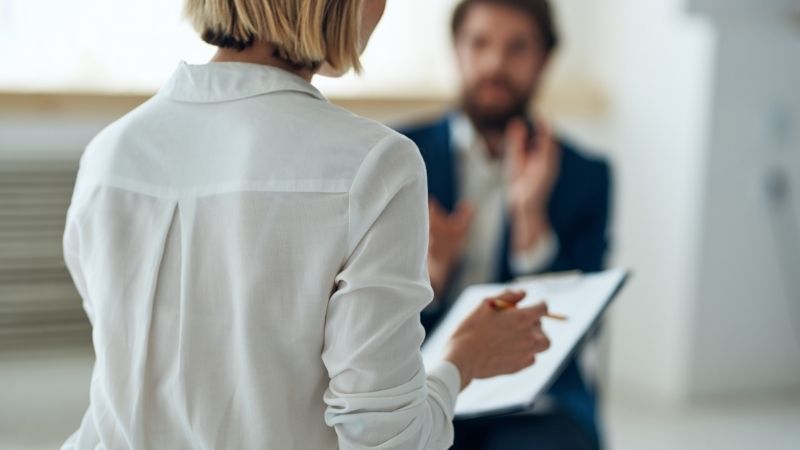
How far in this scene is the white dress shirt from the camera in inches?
74.7

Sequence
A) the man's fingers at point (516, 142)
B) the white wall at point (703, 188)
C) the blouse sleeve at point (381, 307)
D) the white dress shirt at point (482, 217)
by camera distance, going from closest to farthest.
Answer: the blouse sleeve at point (381, 307) < the white dress shirt at point (482, 217) < the man's fingers at point (516, 142) < the white wall at point (703, 188)

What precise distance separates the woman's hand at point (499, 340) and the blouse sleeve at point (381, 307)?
15cm

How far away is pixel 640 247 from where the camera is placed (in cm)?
344

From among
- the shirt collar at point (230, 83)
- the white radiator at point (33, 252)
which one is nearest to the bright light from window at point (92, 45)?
the white radiator at point (33, 252)

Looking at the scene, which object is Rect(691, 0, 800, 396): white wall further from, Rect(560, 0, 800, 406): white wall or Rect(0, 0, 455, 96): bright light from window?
Rect(0, 0, 455, 96): bright light from window

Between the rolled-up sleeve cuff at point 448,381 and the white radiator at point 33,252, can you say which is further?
the white radiator at point 33,252

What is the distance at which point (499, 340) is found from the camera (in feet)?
3.16

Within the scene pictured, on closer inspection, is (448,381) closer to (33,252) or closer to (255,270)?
(255,270)

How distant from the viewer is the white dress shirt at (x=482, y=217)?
1898 mm

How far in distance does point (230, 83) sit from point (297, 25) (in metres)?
0.08

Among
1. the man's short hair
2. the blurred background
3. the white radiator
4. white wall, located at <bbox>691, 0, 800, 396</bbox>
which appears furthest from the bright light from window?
white wall, located at <bbox>691, 0, 800, 396</bbox>

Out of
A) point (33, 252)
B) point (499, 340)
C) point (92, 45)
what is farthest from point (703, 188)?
point (499, 340)

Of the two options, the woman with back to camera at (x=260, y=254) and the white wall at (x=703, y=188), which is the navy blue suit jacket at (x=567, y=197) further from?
the white wall at (x=703, y=188)

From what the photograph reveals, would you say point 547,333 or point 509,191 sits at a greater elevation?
point 547,333
